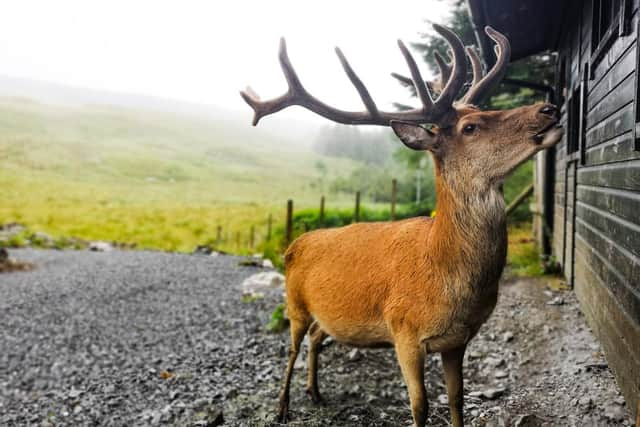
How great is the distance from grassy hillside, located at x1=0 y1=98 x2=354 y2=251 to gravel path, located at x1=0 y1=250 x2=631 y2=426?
1723cm

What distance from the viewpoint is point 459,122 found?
3.00m

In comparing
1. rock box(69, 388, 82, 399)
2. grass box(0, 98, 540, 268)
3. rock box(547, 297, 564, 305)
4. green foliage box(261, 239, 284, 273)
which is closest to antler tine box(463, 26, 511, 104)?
rock box(547, 297, 564, 305)

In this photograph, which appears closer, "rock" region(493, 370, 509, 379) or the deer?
the deer

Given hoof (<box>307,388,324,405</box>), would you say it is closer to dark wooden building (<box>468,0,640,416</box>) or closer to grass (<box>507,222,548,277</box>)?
dark wooden building (<box>468,0,640,416</box>)

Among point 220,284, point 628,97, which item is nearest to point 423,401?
point 628,97

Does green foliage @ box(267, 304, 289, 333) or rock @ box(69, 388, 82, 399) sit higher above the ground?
green foliage @ box(267, 304, 289, 333)

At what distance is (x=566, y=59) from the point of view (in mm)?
7887

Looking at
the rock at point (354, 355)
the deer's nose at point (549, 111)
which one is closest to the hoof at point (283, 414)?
the rock at point (354, 355)

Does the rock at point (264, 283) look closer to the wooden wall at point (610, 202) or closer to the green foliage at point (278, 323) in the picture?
the green foliage at point (278, 323)

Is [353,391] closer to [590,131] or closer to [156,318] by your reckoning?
[590,131]

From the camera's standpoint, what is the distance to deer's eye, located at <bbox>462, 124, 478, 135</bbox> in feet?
9.57

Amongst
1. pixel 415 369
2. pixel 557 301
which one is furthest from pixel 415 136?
pixel 557 301

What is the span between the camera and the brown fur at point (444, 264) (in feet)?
9.28

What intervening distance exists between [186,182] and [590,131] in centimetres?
7857
